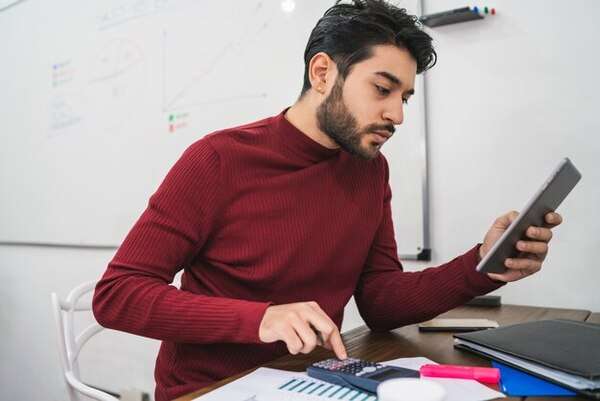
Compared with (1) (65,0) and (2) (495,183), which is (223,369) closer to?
(2) (495,183)

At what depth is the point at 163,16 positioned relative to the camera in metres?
1.95

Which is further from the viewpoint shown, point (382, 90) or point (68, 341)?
point (68, 341)

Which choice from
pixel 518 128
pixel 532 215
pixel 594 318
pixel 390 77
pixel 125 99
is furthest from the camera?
pixel 125 99

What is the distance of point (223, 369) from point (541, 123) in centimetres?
94

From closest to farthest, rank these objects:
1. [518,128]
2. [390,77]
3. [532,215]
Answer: [532,215] < [390,77] < [518,128]

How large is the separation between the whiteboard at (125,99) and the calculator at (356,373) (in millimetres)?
744

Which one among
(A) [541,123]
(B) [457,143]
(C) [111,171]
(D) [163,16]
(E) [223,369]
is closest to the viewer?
(E) [223,369]

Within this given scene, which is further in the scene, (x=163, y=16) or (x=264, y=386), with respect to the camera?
(x=163, y=16)

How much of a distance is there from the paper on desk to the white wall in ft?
2.33

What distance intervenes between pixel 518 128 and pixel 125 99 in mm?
1481

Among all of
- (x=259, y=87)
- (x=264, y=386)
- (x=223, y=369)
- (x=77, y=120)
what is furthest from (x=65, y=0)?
(x=264, y=386)

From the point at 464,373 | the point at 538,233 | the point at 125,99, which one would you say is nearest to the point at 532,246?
the point at 538,233

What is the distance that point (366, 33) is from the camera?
96cm

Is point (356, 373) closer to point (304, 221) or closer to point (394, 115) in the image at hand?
point (304, 221)
